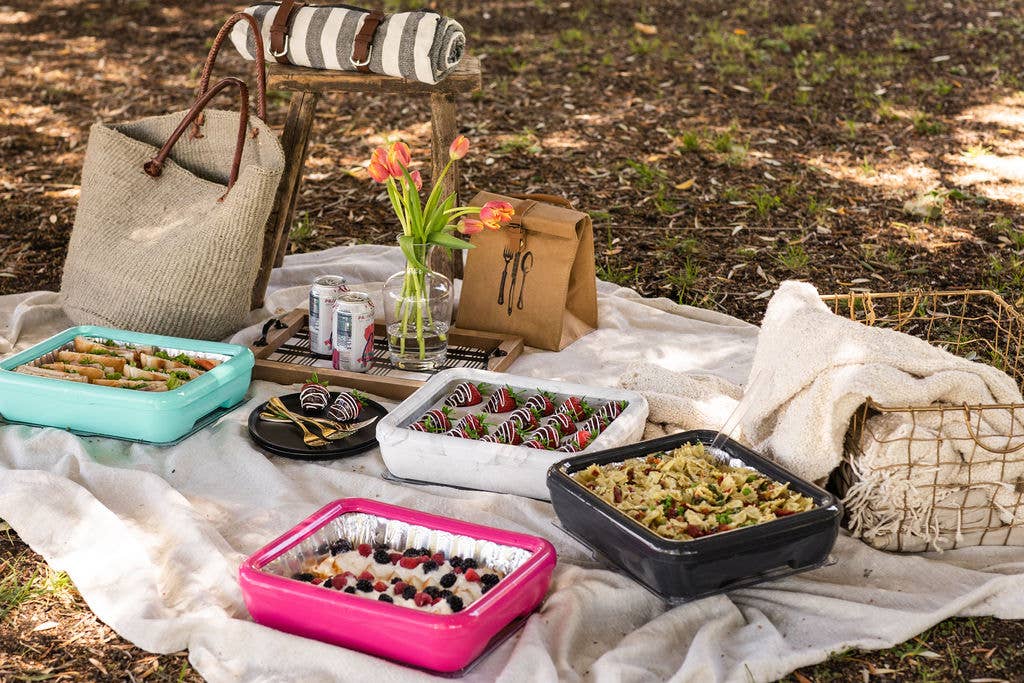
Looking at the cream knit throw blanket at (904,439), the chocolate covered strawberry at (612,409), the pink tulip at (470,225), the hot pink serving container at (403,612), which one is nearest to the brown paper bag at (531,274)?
the pink tulip at (470,225)

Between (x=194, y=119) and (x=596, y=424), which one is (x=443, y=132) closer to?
(x=194, y=119)

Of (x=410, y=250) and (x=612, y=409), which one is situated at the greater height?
(x=410, y=250)

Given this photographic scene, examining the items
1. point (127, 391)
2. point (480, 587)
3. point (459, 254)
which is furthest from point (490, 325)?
point (480, 587)

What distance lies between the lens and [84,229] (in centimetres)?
347

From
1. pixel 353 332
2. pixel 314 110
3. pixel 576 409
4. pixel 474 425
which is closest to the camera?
pixel 474 425

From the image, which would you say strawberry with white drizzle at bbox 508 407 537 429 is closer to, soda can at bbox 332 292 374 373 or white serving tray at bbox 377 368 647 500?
white serving tray at bbox 377 368 647 500

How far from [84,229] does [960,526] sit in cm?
265

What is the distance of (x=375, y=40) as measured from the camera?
340 centimetres

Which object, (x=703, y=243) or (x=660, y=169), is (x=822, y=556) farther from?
(x=660, y=169)

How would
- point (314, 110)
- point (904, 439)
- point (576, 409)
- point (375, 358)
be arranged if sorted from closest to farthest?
point (904, 439) < point (576, 409) < point (375, 358) < point (314, 110)

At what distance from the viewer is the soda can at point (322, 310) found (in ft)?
10.8

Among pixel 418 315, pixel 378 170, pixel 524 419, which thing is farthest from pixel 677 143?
pixel 524 419

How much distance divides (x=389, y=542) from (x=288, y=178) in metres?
1.77

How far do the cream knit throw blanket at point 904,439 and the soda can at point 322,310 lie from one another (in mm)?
1400
